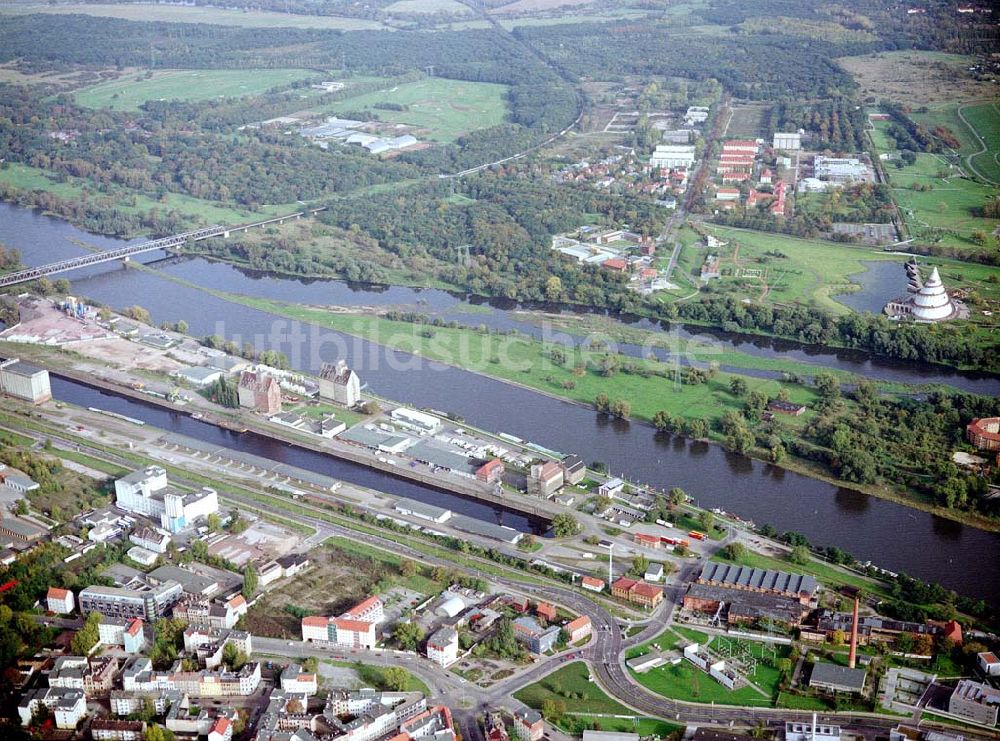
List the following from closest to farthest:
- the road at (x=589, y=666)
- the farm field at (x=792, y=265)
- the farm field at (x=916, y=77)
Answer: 1. the road at (x=589, y=666)
2. the farm field at (x=792, y=265)
3. the farm field at (x=916, y=77)

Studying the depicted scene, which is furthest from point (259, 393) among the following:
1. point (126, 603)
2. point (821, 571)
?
point (821, 571)

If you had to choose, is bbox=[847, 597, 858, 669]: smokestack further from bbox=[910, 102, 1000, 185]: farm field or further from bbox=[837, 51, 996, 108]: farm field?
bbox=[837, 51, 996, 108]: farm field

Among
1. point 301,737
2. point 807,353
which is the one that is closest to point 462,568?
point 301,737

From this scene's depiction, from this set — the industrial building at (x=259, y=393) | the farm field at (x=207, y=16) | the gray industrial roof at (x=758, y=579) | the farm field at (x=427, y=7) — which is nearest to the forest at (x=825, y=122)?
the industrial building at (x=259, y=393)

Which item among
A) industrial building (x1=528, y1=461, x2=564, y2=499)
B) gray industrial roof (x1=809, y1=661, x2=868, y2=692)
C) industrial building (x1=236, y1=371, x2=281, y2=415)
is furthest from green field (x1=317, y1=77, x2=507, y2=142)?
gray industrial roof (x1=809, y1=661, x2=868, y2=692)

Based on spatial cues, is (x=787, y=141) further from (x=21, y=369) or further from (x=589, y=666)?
(x=589, y=666)

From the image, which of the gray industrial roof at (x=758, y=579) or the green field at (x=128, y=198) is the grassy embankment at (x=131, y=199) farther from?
the gray industrial roof at (x=758, y=579)

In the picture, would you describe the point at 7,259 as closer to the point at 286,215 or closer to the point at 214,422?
the point at 286,215
